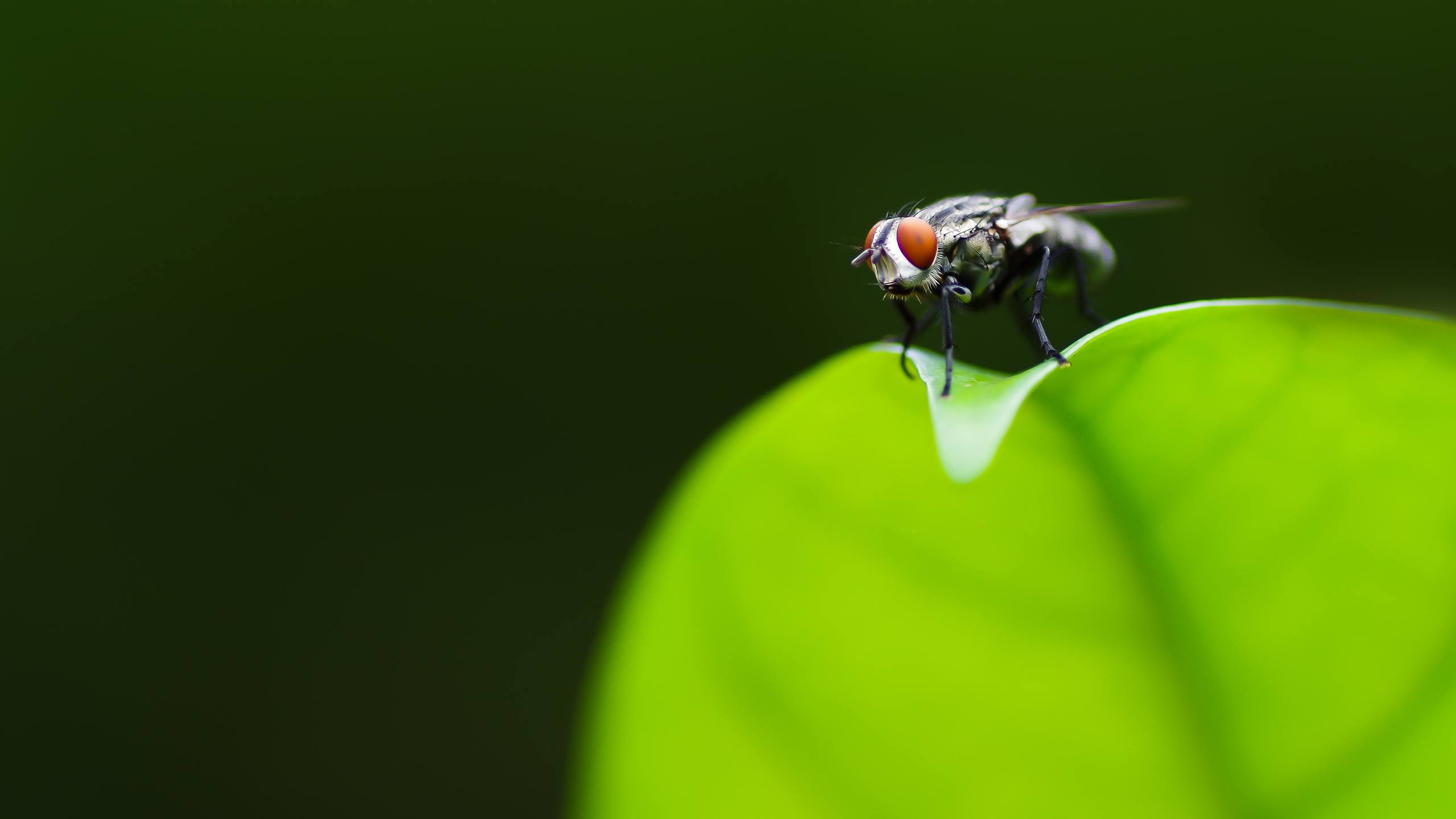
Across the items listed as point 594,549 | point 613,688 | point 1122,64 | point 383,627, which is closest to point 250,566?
point 383,627

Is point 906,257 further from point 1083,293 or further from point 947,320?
point 1083,293

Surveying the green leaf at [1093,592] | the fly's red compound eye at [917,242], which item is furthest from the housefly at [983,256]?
the green leaf at [1093,592]

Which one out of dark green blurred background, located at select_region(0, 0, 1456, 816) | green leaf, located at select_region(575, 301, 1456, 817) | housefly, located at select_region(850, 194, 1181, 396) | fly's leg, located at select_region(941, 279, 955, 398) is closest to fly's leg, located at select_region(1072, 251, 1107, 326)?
housefly, located at select_region(850, 194, 1181, 396)

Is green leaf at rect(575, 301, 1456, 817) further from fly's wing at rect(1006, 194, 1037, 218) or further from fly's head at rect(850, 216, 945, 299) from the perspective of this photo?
fly's wing at rect(1006, 194, 1037, 218)

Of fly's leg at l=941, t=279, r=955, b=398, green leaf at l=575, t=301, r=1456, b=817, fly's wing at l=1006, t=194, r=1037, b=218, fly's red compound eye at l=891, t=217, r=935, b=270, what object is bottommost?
green leaf at l=575, t=301, r=1456, b=817

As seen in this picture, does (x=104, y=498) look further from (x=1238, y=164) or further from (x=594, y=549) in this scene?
(x=1238, y=164)

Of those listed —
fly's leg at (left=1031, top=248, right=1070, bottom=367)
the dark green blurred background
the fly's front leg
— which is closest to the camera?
the fly's front leg
